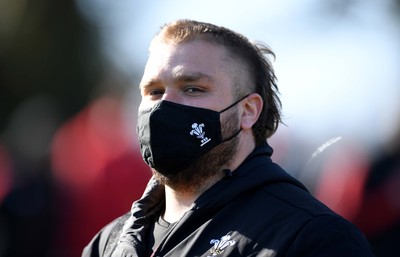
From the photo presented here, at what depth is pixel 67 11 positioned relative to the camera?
12.2 m

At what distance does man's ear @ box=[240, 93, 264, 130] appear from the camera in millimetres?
3887

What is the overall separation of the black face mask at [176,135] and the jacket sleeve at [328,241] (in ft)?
2.10

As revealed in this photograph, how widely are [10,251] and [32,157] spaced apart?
1.62 meters

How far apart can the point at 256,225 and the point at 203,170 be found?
1.40ft

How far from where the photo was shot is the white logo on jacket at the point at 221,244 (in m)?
3.36

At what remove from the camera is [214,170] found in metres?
3.72

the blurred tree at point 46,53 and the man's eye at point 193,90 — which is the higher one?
the man's eye at point 193,90

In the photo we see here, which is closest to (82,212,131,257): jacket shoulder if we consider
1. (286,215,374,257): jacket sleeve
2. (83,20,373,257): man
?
(83,20,373,257): man

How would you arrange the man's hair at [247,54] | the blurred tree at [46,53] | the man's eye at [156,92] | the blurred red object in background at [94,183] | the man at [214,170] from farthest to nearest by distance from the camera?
the blurred tree at [46,53] < the blurred red object in background at [94,183] < the man's hair at [247,54] < the man's eye at [156,92] < the man at [214,170]

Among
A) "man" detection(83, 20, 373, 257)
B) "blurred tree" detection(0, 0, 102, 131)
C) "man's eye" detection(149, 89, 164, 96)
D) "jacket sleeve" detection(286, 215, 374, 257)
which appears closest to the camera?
"jacket sleeve" detection(286, 215, 374, 257)

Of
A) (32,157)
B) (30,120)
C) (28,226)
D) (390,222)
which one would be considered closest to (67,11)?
(30,120)

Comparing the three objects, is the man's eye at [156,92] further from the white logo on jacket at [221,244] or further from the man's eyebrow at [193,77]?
the white logo on jacket at [221,244]

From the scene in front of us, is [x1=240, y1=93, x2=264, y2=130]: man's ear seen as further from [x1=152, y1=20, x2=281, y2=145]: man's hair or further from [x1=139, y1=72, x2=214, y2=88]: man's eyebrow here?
[x1=139, y1=72, x2=214, y2=88]: man's eyebrow

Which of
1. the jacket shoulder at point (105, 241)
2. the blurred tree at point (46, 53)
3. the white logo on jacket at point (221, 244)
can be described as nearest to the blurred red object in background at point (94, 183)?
the jacket shoulder at point (105, 241)
